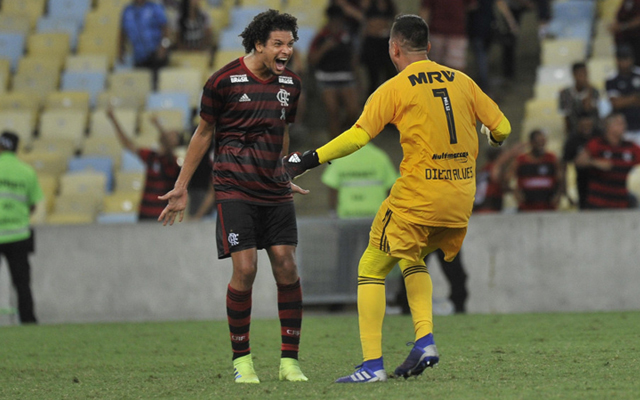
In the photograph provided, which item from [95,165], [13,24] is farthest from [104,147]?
[13,24]

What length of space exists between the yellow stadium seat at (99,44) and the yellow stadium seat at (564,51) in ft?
22.4

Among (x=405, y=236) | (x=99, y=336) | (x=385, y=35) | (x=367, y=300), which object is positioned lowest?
(x=99, y=336)

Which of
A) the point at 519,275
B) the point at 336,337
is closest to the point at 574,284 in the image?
the point at 519,275

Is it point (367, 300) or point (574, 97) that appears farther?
point (574, 97)

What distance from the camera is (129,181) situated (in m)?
13.8

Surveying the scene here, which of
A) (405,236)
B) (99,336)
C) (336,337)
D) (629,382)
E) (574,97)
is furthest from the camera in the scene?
(574,97)

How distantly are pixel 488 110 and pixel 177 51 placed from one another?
1135 centimetres

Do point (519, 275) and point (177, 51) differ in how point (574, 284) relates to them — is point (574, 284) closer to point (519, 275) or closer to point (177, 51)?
point (519, 275)

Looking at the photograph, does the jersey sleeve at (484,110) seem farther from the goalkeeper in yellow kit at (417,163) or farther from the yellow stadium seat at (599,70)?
the yellow stadium seat at (599,70)

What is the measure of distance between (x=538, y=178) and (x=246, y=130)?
652 centimetres

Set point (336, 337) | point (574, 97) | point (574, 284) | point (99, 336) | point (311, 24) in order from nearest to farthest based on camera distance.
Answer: point (336, 337) < point (99, 336) < point (574, 284) < point (574, 97) < point (311, 24)

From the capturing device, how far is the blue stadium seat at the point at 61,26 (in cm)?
1684

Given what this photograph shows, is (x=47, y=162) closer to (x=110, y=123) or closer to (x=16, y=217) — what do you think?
(x=110, y=123)

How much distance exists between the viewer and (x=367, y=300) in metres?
5.65
